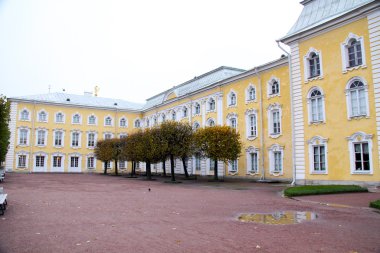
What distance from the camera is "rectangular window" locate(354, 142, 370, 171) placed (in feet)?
68.3

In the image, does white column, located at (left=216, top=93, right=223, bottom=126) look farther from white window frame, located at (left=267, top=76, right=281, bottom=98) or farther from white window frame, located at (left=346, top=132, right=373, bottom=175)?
white window frame, located at (left=346, top=132, right=373, bottom=175)

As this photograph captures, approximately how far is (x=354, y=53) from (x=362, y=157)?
22.9ft

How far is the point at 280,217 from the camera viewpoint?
1083 cm

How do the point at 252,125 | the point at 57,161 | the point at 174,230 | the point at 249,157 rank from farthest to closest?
the point at 57,161, the point at 252,125, the point at 249,157, the point at 174,230

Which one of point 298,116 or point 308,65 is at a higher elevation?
point 308,65

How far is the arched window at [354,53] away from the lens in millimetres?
21828

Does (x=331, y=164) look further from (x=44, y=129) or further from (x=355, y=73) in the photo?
(x=44, y=129)

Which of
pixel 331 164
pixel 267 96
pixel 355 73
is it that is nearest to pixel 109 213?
pixel 331 164

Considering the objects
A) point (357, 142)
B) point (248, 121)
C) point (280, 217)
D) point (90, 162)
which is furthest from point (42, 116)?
point (280, 217)

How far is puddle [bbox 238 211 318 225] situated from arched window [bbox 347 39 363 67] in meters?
14.3

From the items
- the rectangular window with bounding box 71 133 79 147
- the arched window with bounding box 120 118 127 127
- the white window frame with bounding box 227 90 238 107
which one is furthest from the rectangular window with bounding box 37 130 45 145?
the white window frame with bounding box 227 90 238 107

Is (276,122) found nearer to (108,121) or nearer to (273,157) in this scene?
(273,157)

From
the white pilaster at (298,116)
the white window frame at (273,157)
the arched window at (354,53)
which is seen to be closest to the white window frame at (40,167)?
the white window frame at (273,157)

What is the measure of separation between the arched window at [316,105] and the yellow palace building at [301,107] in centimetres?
7
